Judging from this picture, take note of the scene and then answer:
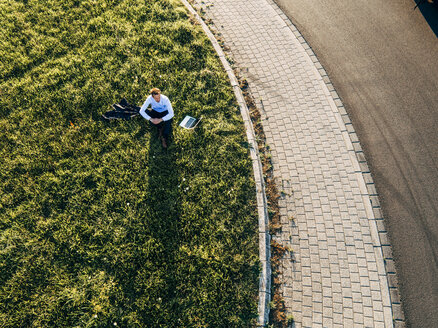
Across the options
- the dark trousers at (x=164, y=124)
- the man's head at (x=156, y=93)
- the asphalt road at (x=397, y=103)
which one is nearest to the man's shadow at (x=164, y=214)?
the dark trousers at (x=164, y=124)

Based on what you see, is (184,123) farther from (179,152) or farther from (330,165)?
(330,165)

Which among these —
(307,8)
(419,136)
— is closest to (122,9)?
(307,8)

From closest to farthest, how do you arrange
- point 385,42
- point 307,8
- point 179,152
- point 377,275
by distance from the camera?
point 377,275 → point 179,152 → point 385,42 → point 307,8

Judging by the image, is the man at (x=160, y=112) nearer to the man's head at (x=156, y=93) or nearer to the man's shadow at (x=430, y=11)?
the man's head at (x=156, y=93)

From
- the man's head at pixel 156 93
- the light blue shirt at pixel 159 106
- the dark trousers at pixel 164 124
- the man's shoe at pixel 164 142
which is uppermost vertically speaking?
the man's head at pixel 156 93

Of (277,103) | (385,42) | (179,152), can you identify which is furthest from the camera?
(385,42)

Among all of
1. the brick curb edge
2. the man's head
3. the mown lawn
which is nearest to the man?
the man's head
